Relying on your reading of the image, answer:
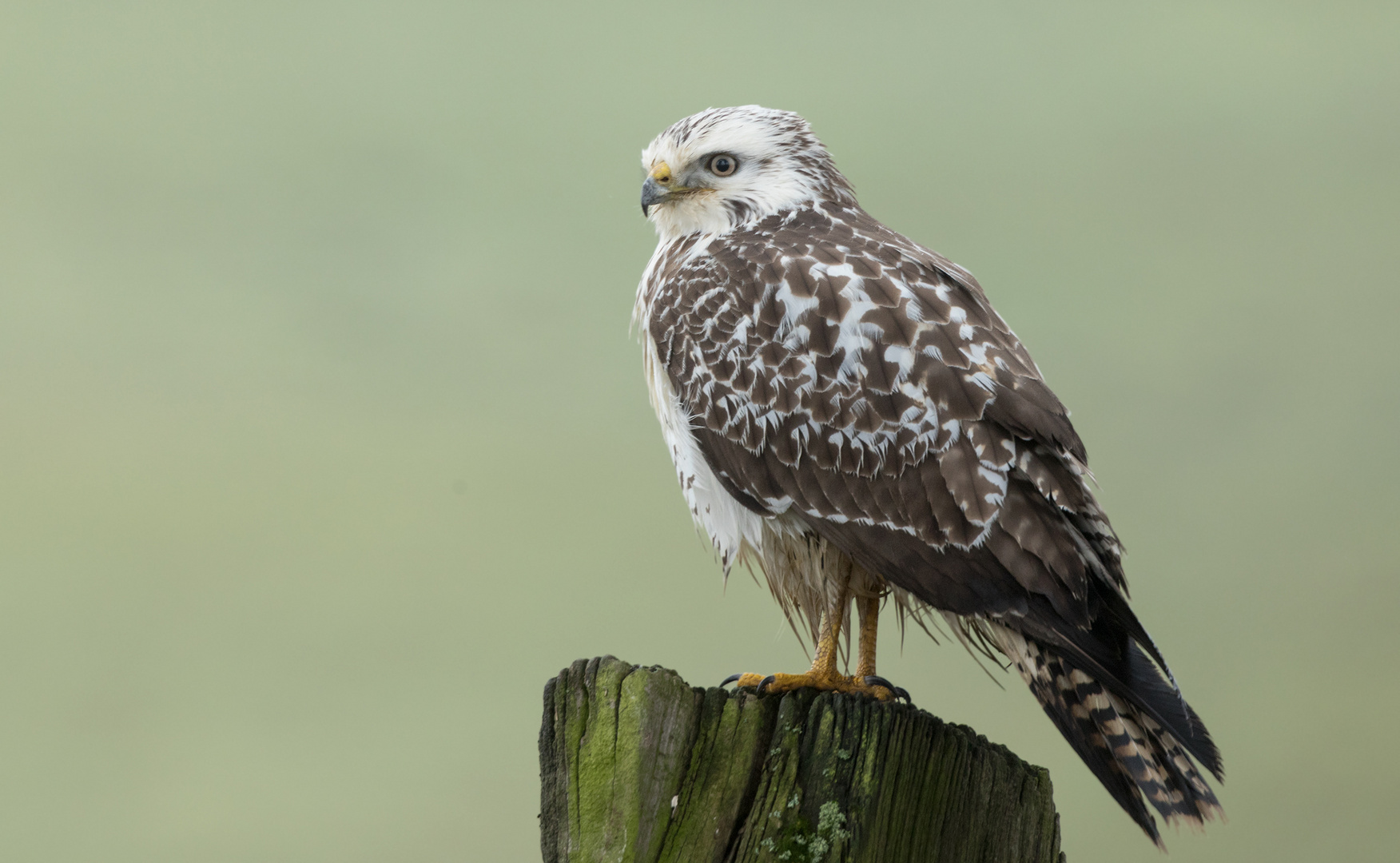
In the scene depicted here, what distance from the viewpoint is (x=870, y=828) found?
2.16m

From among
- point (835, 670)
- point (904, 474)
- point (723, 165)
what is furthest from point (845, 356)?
point (723, 165)

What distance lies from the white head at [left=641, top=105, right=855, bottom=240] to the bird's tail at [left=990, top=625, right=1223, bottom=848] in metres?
1.43

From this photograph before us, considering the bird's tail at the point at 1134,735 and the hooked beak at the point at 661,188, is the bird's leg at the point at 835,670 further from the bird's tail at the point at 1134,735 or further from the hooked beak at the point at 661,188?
the hooked beak at the point at 661,188

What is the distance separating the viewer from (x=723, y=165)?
3.24 meters

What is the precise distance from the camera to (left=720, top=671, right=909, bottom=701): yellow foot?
261cm

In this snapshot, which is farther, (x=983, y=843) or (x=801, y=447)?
(x=801, y=447)

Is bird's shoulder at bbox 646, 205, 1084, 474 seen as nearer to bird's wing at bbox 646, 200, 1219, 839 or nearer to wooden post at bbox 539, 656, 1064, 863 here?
bird's wing at bbox 646, 200, 1219, 839

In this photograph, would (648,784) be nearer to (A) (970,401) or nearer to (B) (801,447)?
(B) (801,447)

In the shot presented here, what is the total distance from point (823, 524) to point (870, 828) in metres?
0.73

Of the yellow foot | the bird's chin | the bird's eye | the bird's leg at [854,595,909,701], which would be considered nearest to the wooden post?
the yellow foot

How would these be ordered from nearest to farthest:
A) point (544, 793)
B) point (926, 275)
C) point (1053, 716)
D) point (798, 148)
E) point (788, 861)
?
1. point (788, 861)
2. point (544, 793)
3. point (1053, 716)
4. point (926, 275)
5. point (798, 148)

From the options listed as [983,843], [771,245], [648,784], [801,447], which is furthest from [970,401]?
[648,784]

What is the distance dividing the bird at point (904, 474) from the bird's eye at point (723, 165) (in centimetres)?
31

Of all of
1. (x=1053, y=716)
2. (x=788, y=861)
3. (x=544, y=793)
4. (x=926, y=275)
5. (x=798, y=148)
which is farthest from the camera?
(x=798, y=148)
